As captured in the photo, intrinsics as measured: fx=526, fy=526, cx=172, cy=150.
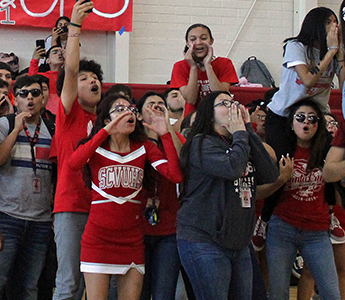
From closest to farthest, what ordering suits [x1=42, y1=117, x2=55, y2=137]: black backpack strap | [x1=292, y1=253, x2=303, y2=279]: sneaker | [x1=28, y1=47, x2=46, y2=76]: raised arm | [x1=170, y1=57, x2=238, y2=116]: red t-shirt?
[x1=42, y1=117, x2=55, y2=137]: black backpack strap, [x1=170, y1=57, x2=238, y2=116]: red t-shirt, [x1=292, y1=253, x2=303, y2=279]: sneaker, [x1=28, y1=47, x2=46, y2=76]: raised arm

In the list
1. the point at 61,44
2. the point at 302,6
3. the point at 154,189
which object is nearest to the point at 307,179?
the point at 154,189

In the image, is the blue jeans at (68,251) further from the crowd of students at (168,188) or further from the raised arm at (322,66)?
the raised arm at (322,66)

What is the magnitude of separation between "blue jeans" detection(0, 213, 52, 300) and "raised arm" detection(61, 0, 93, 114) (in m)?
0.71

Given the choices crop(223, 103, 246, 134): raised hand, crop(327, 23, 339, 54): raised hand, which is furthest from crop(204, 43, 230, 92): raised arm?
crop(223, 103, 246, 134): raised hand

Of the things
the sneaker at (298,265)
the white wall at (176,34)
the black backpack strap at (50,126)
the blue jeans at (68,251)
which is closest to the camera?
the blue jeans at (68,251)

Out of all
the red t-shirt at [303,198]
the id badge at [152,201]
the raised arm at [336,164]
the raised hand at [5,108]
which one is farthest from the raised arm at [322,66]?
the raised hand at [5,108]

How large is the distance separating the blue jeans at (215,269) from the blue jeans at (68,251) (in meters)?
0.58

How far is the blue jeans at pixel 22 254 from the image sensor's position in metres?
2.89

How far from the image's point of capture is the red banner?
21.1ft

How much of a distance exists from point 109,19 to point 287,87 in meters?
3.96

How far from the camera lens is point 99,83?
10.0 feet

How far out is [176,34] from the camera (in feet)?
23.2

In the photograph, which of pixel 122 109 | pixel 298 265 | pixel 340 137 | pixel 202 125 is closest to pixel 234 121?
pixel 202 125

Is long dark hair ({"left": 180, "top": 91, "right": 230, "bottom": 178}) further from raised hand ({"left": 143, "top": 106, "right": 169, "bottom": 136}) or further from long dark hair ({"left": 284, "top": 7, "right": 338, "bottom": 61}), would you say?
long dark hair ({"left": 284, "top": 7, "right": 338, "bottom": 61})
